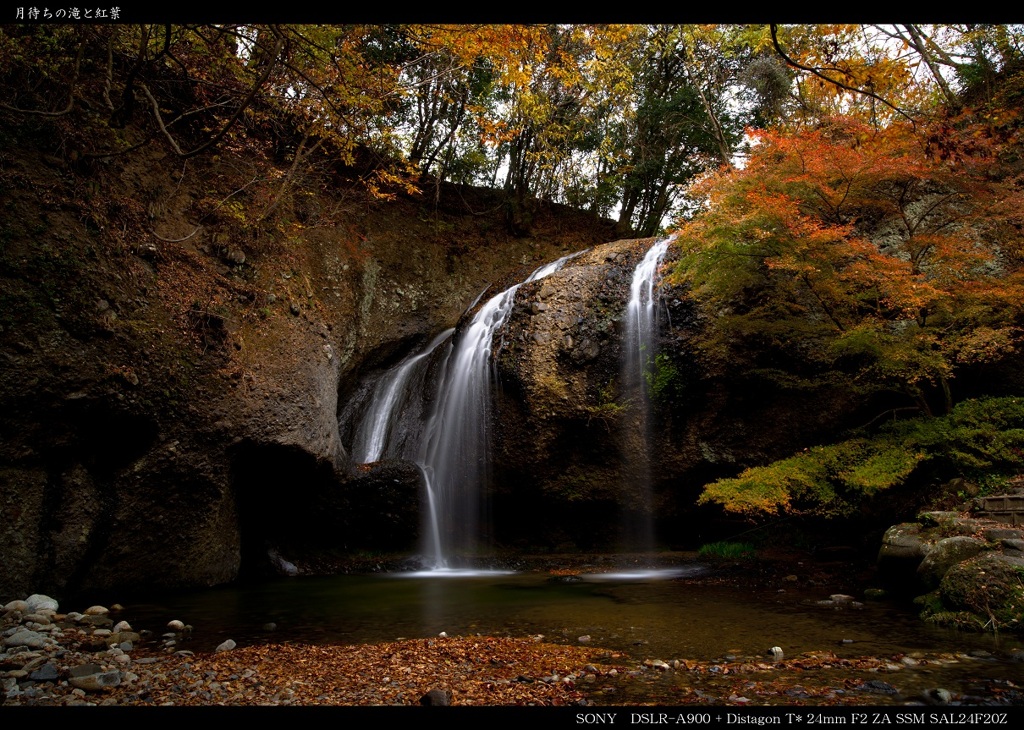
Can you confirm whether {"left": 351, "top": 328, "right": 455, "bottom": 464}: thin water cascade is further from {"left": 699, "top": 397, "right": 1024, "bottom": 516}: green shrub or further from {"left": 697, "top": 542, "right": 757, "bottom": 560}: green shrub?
{"left": 699, "top": 397, "right": 1024, "bottom": 516}: green shrub

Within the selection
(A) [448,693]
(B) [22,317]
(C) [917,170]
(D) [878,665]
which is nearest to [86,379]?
(B) [22,317]

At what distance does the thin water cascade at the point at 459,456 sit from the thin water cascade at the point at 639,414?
251cm

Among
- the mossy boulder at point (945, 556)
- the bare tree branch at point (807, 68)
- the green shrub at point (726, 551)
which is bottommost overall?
the green shrub at point (726, 551)

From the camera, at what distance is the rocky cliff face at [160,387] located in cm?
637

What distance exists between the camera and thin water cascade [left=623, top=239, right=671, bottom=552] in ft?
33.6

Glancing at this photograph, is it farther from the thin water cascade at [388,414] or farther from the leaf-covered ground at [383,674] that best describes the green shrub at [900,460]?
the thin water cascade at [388,414]

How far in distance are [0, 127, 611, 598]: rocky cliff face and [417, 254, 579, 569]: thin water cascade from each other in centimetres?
62

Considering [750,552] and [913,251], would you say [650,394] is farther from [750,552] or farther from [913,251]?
[913,251]

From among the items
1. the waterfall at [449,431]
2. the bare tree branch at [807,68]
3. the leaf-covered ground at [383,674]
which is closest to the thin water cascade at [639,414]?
the waterfall at [449,431]

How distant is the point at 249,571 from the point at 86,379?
Answer: 431 cm

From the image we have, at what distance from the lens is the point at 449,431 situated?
433 inches

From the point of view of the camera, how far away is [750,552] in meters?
9.41

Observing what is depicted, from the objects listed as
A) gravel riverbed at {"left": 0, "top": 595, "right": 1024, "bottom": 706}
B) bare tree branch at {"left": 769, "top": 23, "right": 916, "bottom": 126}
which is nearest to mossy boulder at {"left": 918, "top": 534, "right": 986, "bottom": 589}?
gravel riverbed at {"left": 0, "top": 595, "right": 1024, "bottom": 706}
